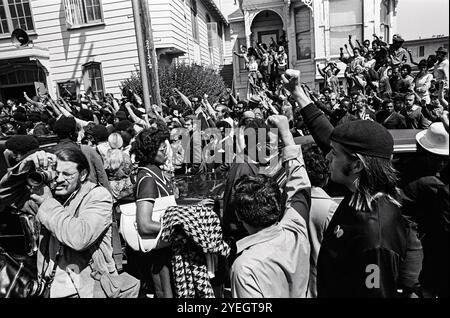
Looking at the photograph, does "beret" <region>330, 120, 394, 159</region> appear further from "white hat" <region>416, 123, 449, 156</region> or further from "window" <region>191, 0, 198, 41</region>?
"window" <region>191, 0, 198, 41</region>

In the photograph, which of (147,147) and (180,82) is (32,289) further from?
(180,82)

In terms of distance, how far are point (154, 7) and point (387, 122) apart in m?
12.5

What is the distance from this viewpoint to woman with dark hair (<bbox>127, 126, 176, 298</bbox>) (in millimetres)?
2377

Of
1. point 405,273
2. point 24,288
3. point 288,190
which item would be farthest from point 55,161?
point 405,273

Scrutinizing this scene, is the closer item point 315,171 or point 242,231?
point 315,171

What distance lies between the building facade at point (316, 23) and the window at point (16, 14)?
12.5 metres

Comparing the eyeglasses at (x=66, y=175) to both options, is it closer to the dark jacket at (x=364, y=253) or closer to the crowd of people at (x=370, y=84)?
the dark jacket at (x=364, y=253)

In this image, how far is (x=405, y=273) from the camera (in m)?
1.99

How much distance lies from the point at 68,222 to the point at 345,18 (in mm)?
3858

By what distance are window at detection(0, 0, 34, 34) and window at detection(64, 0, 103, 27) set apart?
7.21 ft
